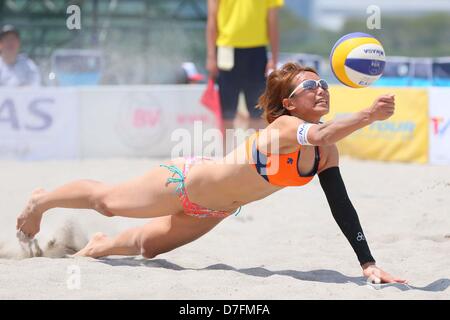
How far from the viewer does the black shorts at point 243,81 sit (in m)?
6.95

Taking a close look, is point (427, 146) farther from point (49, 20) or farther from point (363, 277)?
point (49, 20)

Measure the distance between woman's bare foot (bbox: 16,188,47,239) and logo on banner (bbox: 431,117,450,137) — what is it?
15.9 feet

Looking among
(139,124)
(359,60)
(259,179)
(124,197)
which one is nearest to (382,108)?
(359,60)

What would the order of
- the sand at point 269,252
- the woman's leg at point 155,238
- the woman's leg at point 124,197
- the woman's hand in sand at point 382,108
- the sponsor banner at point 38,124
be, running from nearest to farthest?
the woman's hand in sand at point 382,108 → the sand at point 269,252 → the woman's leg at point 124,197 → the woman's leg at point 155,238 → the sponsor banner at point 38,124

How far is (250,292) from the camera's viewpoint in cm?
350

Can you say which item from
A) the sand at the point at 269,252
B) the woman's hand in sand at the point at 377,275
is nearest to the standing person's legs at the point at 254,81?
the sand at the point at 269,252

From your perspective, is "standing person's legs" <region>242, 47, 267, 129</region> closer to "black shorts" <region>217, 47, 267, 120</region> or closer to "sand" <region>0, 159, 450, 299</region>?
"black shorts" <region>217, 47, 267, 120</region>

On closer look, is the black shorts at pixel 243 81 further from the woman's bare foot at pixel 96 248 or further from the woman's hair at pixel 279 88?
the woman's hair at pixel 279 88

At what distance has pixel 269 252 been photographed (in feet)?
15.9

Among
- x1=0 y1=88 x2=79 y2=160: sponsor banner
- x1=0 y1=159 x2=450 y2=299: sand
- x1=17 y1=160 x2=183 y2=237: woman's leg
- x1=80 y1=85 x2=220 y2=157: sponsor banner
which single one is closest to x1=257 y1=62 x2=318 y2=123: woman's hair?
x1=17 y1=160 x2=183 y2=237: woman's leg

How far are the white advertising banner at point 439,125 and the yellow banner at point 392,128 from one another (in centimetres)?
7

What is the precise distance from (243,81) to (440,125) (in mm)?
2352

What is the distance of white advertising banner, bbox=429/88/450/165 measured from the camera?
806 cm

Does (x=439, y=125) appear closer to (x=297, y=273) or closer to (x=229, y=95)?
(x=229, y=95)
